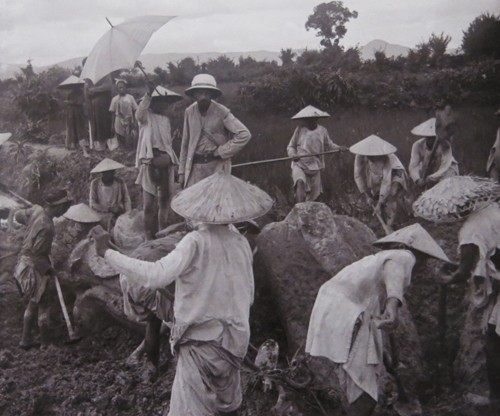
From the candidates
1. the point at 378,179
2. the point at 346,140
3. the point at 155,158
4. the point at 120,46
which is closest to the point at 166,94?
the point at 155,158

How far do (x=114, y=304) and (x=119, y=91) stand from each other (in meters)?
2.59

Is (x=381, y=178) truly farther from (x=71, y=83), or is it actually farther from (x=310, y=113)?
(x=71, y=83)

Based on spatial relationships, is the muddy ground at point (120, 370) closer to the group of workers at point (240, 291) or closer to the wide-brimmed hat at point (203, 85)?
the group of workers at point (240, 291)

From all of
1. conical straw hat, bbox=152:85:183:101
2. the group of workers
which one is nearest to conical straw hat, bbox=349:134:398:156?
the group of workers

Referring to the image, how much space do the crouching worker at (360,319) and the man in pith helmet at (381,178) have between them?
1795 mm

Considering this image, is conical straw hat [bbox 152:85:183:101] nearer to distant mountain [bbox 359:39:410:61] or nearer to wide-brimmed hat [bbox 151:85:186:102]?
wide-brimmed hat [bbox 151:85:186:102]

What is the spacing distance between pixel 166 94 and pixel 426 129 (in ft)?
7.33

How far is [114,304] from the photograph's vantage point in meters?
A: 4.68

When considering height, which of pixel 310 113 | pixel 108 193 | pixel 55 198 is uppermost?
pixel 310 113

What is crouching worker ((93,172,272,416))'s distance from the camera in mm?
3004

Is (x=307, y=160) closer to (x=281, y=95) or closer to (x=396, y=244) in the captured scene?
(x=281, y=95)

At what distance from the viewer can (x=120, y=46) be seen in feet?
13.4

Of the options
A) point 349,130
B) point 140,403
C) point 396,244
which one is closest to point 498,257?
point 396,244

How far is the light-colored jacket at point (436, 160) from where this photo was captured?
4512mm
